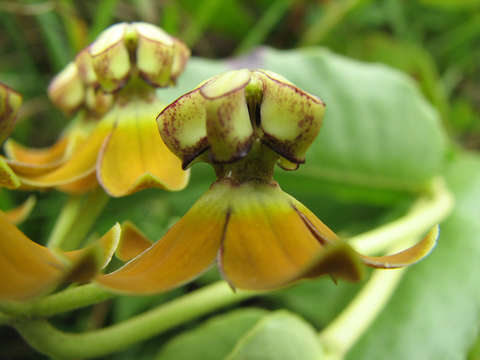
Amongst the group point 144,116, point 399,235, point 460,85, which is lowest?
point 460,85

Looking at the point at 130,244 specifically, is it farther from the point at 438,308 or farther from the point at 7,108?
the point at 438,308

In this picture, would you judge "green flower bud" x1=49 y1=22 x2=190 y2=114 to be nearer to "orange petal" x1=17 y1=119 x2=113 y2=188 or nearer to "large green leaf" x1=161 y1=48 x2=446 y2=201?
"orange petal" x1=17 y1=119 x2=113 y2=188

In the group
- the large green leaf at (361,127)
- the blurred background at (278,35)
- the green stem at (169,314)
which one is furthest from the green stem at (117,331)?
the blurred background at (278,35)

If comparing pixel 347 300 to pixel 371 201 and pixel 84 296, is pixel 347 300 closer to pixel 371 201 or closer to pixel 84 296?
pixel 371 201

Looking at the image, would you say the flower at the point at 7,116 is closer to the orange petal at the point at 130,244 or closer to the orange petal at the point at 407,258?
the orange petal at the point at 130,244

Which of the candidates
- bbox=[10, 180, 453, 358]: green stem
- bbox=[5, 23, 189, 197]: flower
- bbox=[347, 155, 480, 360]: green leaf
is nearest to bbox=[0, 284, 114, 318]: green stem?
bbox=[10, 180, 453, 358]: green stem

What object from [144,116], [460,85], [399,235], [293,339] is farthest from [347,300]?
[460,85]
